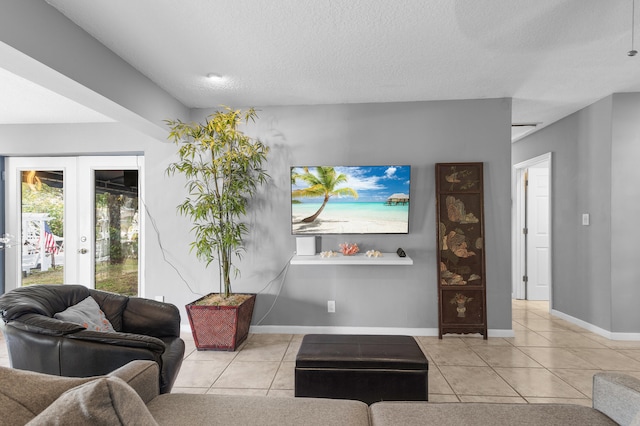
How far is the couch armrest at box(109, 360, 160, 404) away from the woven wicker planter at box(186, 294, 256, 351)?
191 cm

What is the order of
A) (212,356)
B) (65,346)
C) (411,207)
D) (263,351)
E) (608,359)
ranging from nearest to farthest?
(65,346), (608,359), (212,356), (263,351), (411,207)

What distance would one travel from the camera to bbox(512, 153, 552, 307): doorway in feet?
17.7

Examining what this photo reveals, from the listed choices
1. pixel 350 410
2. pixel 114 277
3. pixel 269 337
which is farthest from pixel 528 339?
pixel 114 277

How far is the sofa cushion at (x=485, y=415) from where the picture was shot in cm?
128

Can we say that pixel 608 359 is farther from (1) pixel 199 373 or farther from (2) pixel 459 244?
(1) pixel 199 373

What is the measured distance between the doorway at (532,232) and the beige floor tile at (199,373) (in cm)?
458

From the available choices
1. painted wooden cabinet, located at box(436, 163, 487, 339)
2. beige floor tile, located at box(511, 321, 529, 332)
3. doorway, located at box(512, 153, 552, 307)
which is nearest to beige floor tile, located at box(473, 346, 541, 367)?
painted wooden cabinet, located at box(436, 163, 487, 339)

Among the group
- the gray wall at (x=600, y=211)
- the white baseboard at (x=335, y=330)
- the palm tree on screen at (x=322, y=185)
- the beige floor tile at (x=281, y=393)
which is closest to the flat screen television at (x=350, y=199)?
the palm tree on screen at (x=322, y=185)

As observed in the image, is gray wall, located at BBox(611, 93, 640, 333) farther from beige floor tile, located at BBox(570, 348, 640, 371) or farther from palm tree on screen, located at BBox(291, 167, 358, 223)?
palm tree on screen, located at BBox(291, 167, 358, 223)

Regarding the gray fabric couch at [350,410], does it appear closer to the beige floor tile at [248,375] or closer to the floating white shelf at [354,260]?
the beige floor tile at [248,375]

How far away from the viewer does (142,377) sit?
4.51 feet

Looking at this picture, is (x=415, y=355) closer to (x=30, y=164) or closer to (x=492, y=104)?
(x=492, y=104)

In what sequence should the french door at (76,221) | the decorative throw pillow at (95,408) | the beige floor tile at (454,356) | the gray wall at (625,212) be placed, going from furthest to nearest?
the french door at (76,221)
the gray wall at (625,212)
the beige floor tile at (454,356)
the decorative throw pillow at (95,408)

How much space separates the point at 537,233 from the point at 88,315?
5.66 m
